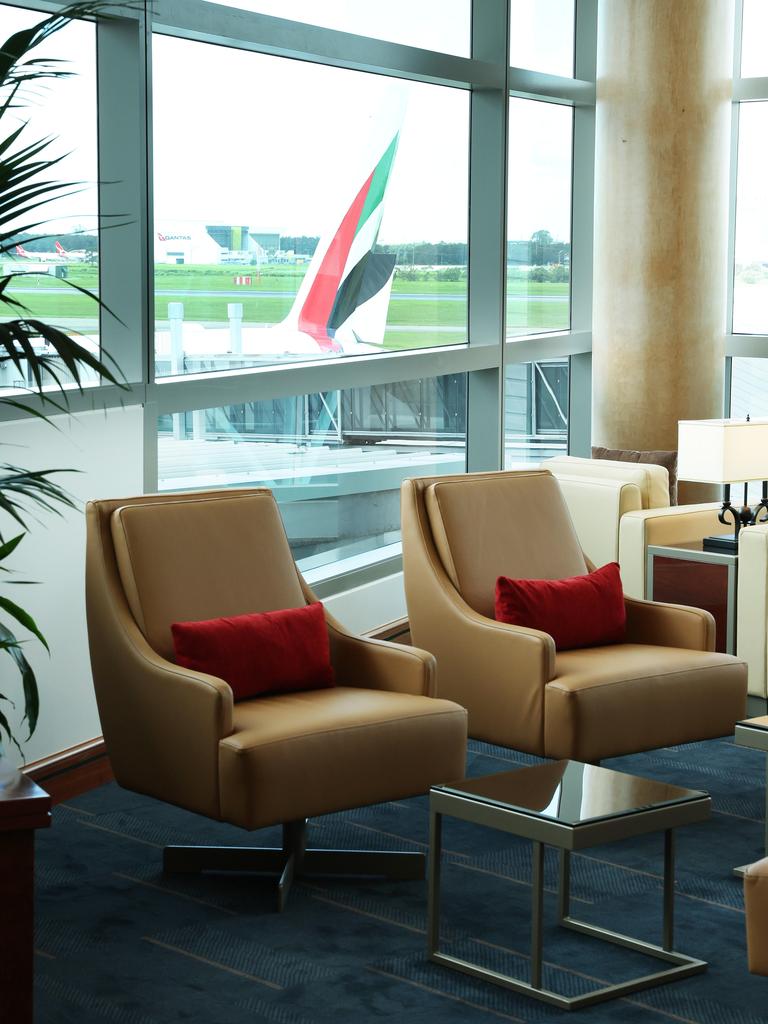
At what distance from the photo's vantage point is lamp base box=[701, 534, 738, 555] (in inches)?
212

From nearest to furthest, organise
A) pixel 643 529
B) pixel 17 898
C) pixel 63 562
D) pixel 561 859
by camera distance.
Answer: pixel 17 898 < pixel 561 859 < pixel 63 562 < pixel 643 529

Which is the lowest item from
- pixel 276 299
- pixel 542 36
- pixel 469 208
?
pixel 276 299

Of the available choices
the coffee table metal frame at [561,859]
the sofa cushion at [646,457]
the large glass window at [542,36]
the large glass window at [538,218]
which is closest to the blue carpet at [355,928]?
the coffee table metal frame at [561,859]

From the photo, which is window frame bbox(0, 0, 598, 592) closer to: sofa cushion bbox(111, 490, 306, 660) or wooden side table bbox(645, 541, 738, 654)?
sofa cushion bbox(111, 490, 306, 660)

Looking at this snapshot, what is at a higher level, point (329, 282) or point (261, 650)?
point (329, 282)

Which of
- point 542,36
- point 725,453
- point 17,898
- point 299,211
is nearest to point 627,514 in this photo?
point 725,453

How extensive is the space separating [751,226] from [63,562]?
5.53 metres

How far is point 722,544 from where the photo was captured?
5430mm

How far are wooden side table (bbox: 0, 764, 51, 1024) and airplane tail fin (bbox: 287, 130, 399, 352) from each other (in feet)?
11.2

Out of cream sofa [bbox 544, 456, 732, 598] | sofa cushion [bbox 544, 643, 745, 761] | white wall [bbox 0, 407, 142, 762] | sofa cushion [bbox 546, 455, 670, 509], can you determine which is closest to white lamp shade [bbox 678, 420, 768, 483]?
cream sofa [bbox 544, 456, 732, 598]

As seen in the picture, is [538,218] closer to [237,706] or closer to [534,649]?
[534,649]

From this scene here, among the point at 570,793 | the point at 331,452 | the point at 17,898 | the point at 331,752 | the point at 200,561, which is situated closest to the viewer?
the point at 17,898

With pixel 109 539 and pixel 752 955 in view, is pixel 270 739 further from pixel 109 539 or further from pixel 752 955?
pixel 752 955

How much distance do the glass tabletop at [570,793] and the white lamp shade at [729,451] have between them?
7.25 feet
